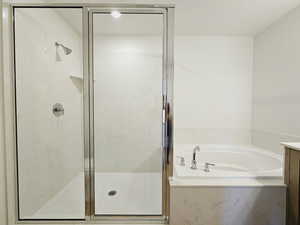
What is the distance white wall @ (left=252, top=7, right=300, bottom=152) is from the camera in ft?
6.40

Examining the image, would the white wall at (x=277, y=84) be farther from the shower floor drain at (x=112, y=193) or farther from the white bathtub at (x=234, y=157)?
the shower floor drain at (x=112, y=193)

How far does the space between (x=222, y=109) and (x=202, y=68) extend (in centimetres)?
70

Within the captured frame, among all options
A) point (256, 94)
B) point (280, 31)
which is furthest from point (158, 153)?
point (280, 31)

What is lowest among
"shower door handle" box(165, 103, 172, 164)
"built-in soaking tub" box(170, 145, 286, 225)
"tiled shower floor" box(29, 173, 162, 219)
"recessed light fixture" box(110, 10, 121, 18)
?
"tiled shower floor" box(29, 173, 162, 219)

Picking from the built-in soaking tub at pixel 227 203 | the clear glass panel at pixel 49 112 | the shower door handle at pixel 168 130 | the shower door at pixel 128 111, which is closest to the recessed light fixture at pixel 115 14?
the shower door at pixel 128 111

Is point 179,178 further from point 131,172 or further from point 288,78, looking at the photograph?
point 288,78

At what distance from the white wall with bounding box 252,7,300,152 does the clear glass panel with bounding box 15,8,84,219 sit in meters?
2.34

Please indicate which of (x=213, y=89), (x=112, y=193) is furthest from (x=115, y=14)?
(x=112, y=193)

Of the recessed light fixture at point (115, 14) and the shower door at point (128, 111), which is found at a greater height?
the recessed light fixture at point (115, 14)

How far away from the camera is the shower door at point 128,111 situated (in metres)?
1.77

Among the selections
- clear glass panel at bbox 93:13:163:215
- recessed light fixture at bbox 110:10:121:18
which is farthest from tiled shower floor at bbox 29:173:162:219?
recessed light fixture at bbox 110:10:121:18

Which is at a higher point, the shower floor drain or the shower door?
the shower door

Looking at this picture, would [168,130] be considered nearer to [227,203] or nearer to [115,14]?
[227,203]

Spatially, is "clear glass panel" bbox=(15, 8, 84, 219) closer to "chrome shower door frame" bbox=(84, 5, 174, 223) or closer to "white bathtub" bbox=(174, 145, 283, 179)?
"chrome shower door frame" bbox=(84, 5, 174, 223)
